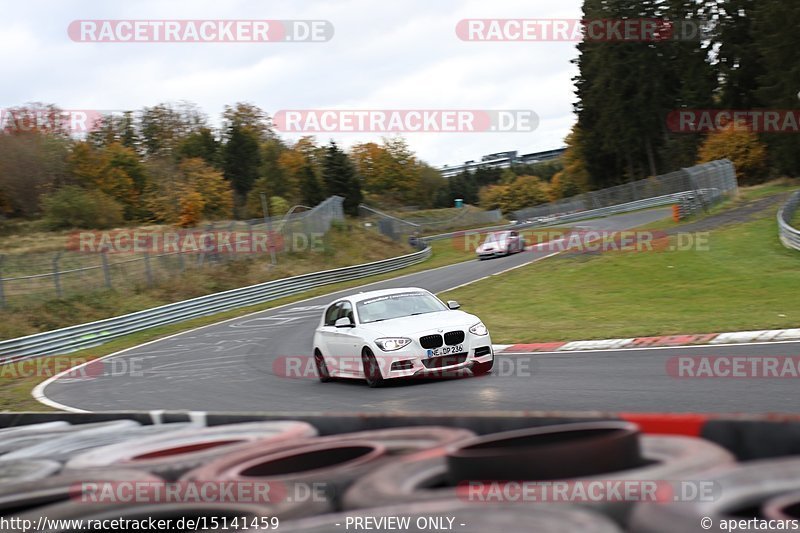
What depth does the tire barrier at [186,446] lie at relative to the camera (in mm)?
4699

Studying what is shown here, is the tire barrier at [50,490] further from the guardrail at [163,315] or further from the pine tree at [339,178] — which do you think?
the pine tree at [339,178]

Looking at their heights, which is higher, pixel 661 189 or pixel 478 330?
pixel 661 189

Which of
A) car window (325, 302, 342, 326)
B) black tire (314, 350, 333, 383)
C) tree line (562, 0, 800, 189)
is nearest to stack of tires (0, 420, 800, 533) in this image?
black tire (314, 350, 333, 383)

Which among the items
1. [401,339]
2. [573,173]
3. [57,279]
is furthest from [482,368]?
[573,173]

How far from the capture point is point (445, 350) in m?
12.1

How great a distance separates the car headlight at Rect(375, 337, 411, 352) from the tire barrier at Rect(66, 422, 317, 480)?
21.7ft

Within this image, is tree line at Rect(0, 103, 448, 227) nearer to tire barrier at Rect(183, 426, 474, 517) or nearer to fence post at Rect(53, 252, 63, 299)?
fence post at Rect(53, 252, 63, 299)

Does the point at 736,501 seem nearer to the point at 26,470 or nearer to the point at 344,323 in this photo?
the point at 26,470

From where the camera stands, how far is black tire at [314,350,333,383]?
549 inches

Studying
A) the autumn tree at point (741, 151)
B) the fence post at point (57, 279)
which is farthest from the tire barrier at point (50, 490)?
the autumn tree at point (741, 151)

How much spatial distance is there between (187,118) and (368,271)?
69400mm

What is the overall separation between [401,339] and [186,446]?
6.95 metres

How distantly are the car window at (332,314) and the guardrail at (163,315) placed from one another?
14410mm

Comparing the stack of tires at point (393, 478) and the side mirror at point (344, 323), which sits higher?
the stack of tires at point (393, 478)
